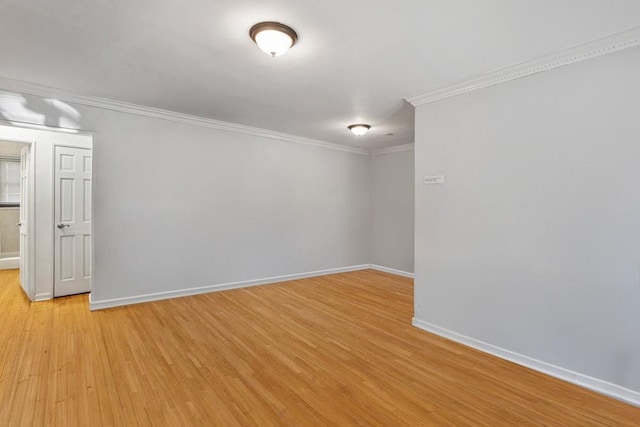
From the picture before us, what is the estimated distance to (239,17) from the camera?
2.13 m

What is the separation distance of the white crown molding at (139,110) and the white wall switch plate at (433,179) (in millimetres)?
2888

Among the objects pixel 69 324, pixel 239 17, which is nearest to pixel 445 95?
pixel 239 17

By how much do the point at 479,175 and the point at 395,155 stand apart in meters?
3.45

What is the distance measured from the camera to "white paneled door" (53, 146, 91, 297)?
14.6 ft

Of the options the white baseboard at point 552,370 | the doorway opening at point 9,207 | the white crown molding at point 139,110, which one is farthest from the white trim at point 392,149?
the doorway opening at point 9,207

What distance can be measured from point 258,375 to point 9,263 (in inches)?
266

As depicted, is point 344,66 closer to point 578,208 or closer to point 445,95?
point 445,95

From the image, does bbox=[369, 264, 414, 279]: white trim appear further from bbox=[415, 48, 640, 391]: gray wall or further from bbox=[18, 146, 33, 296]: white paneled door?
bbox=[18, 146, 33, 296]: white paneled door

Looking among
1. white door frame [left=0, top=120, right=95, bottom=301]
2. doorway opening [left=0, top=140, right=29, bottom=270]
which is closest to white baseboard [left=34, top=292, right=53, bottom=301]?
white door frame [left=0, top=120, right=95, bottom=301]

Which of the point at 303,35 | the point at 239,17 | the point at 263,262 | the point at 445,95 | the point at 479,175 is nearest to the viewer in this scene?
the point at 239,17

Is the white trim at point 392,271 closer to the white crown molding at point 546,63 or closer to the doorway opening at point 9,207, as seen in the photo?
the white crown molding at point 546,63

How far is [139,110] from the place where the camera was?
412 centimetres

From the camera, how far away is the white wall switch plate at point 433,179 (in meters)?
3.35

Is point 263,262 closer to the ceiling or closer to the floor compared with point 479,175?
closer to the floor
